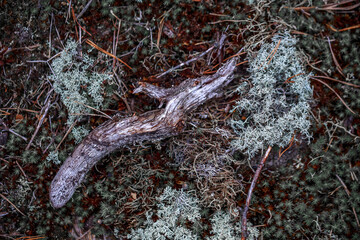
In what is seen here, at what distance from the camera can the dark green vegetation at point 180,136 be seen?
3.56 meters

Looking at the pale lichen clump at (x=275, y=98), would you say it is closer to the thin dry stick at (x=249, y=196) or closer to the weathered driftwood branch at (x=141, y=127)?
the thin dry stick at (x=249, y=196)

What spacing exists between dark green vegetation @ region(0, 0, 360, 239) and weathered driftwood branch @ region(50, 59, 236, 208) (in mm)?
243

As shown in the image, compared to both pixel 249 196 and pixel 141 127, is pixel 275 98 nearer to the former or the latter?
pixel 249 196

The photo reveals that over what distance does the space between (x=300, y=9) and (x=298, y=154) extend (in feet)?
7.75

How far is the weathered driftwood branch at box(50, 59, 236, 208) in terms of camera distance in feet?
10.9

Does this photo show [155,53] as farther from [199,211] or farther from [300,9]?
[199,211]

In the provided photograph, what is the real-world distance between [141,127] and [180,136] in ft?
2.30

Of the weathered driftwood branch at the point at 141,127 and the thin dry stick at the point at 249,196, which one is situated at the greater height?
the weathered driftwood branch at the point at 141,127

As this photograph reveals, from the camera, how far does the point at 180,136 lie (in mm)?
3697

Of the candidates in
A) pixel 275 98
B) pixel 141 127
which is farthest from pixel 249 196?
pixel 141 127

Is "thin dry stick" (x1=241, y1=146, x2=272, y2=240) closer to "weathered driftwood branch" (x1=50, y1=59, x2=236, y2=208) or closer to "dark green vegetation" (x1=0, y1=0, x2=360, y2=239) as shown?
"dark green vegetation" (x1=0, y1=0, x2=360, y2=239)

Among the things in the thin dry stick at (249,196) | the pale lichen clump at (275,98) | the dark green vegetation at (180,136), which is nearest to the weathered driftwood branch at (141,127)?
the dark green vegetation at (180,136)

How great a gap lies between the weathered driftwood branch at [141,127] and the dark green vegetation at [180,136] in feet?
0.80

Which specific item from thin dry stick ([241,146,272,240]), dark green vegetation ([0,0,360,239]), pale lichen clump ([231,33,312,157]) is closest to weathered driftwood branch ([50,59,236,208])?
dark green vegetation ([0,0,360,239])
